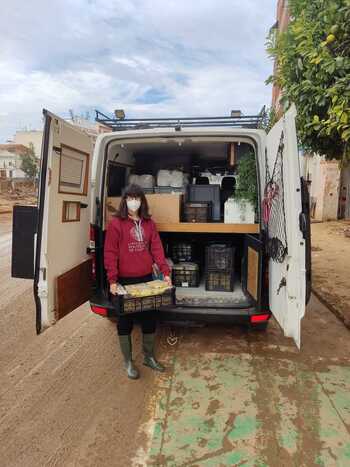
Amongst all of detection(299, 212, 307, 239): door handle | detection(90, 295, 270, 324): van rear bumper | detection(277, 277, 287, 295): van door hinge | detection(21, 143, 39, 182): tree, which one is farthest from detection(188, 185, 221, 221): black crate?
detection(21, 143, 39, 182): tree

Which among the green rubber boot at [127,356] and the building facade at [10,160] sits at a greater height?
the building facade at [10,160]

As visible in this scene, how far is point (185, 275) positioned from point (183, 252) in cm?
38

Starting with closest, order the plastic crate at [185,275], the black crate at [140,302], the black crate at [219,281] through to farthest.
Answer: the black crate at [140,302] < the black crate at [219,281] < the plastic crate at [185,275]

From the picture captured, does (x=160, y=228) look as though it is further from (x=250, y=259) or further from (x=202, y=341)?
(x=202, y=341)

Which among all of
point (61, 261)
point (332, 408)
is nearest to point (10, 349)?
point (61, 261)

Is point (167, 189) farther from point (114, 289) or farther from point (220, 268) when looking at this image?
point (114, 289)

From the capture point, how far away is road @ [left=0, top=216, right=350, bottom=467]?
2.07 metres

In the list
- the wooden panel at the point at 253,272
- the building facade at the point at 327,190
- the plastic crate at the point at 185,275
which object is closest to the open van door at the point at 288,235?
the wooden panel at the point at 253,272

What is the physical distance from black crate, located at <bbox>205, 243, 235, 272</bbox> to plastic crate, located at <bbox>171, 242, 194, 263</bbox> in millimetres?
446

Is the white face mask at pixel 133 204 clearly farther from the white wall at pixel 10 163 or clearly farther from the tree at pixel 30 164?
the white wall at pixel 10 163

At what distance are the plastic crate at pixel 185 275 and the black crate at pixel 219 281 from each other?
0.20m

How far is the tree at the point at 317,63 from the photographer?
2561 millimetres

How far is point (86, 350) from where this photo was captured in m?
3.39

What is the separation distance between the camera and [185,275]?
4.03 metres
